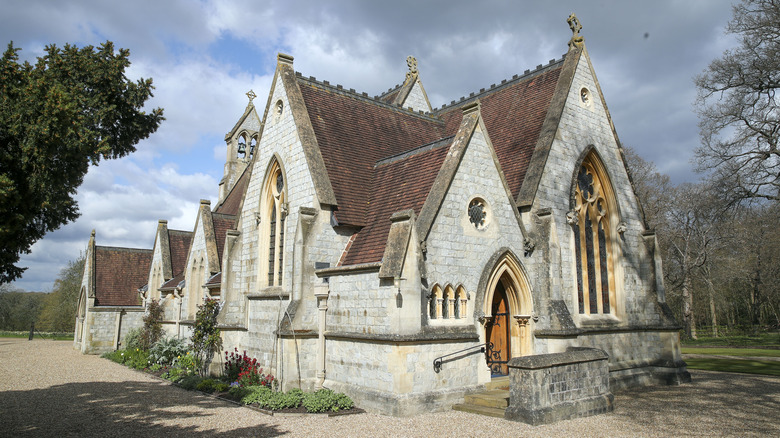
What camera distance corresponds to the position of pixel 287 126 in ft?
52.7

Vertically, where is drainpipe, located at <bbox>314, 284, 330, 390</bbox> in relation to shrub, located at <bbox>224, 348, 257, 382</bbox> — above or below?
above

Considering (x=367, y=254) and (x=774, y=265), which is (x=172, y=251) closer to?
(x=367, y=254)

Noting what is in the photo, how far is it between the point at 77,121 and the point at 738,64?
77.1 ft

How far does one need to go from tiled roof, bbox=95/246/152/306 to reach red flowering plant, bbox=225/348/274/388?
17258 mm

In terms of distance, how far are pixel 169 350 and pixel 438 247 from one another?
14.5 meters

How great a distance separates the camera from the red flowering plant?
560 inches

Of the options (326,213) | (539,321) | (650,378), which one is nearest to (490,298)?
(539,321)

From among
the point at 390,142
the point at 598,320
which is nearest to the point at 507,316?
the point at 598,320

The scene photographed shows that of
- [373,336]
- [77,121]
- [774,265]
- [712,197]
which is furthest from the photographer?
[774,265]

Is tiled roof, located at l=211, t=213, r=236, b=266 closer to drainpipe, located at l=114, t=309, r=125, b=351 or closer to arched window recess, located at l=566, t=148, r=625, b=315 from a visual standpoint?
drainpipe, located at l=114, t=309, r=125, b=351

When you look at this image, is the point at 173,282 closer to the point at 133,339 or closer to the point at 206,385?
the point at 133,339

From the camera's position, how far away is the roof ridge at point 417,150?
1410cm

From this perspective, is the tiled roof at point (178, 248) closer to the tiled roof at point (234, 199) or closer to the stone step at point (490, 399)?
the tiled roof at point (234, 199)

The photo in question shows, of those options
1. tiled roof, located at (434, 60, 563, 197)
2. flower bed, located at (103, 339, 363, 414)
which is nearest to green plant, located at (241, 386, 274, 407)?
flower bed, located at (103, 339, 363, 414)
